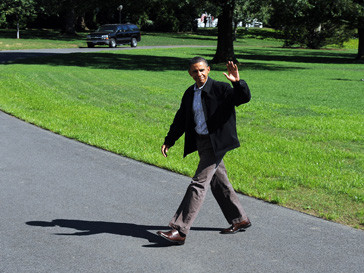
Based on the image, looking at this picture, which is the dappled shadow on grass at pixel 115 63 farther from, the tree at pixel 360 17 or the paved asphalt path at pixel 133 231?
the paved asphalt path at pixel 133 231

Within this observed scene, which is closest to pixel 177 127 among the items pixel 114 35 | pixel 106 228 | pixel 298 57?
pixel 106 228

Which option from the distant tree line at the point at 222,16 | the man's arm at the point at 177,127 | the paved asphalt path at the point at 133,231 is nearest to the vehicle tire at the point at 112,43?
the distant tree line at the point at 222,16

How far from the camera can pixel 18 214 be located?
5.59m

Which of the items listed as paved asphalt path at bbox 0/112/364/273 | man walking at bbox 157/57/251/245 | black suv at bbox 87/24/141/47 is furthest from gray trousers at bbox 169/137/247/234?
black suv at bbox 87/24/141/47

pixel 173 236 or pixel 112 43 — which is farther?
pixel 112 43

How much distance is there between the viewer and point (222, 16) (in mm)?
28781

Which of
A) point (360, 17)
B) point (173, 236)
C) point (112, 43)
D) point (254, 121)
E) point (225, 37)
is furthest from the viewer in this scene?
point (112, 43)

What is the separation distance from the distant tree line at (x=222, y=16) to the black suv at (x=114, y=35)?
3646mm

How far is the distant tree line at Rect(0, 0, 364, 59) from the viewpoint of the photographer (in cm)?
2877

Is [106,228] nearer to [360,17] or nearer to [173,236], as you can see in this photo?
[173,236]

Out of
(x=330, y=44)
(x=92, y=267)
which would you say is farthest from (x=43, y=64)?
(x=330, y=44)

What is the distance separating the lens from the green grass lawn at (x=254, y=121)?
6824mm

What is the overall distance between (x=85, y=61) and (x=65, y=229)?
74.7ft

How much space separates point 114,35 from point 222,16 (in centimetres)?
1371
